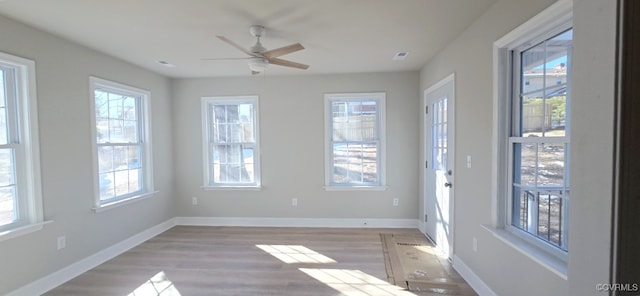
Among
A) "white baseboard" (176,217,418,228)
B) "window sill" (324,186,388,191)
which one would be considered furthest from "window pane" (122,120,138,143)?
"window sill" (324,186,388,191)

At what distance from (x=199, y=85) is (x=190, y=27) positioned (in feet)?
7.04

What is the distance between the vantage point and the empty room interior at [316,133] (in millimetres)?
1678

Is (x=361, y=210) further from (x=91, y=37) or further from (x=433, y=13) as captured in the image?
(x=91, y=37)

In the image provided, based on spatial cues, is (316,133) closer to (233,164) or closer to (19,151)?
(233,164)

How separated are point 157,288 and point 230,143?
2412mm

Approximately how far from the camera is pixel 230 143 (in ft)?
15.2

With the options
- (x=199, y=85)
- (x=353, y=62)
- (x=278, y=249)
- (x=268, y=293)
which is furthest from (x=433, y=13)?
(x=199, y=85)

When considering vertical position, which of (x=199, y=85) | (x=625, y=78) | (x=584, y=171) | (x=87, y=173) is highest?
(x=199, y=85)

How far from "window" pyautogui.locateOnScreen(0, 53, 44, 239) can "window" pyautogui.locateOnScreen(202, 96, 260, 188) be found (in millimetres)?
2199

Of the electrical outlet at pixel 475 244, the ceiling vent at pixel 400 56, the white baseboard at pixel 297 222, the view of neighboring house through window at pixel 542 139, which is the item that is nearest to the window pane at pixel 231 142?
the white baseboard at pixel 297 222

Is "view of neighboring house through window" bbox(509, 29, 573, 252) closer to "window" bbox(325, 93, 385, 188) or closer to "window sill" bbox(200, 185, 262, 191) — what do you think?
"window" bbox(325, 93, 385, 188)

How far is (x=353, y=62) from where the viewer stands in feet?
12.4

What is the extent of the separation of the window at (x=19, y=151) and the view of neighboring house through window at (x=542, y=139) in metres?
4.05

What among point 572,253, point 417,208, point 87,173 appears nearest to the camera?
point 572,253
